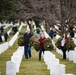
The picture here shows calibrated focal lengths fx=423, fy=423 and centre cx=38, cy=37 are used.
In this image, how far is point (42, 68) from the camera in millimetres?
18922

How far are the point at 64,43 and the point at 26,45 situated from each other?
2151mm

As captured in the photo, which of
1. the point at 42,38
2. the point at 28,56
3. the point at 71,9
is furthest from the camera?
the point at 71,9

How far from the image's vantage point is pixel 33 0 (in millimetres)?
44000

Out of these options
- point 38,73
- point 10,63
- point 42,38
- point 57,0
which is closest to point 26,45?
point 42,38

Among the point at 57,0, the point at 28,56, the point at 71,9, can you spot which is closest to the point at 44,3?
the point at 57,0

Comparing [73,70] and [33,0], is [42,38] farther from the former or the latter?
[33,0]

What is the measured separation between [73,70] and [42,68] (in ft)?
4.93

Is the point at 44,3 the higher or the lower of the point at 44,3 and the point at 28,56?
the higher

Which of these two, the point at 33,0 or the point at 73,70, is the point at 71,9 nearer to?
the point at 33,0

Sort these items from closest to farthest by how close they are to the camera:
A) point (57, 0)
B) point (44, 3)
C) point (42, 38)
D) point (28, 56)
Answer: point (42, 38) → point (28, 56) → point (57, 0) → point (44, 3)

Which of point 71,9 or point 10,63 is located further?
point 71,9

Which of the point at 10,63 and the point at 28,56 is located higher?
the point at 10,63

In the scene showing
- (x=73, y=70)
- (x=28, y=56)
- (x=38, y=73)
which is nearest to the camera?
(x=38, y=73)

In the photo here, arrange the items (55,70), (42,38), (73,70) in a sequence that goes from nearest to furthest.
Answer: (55,70), (73,70), (42,38)
